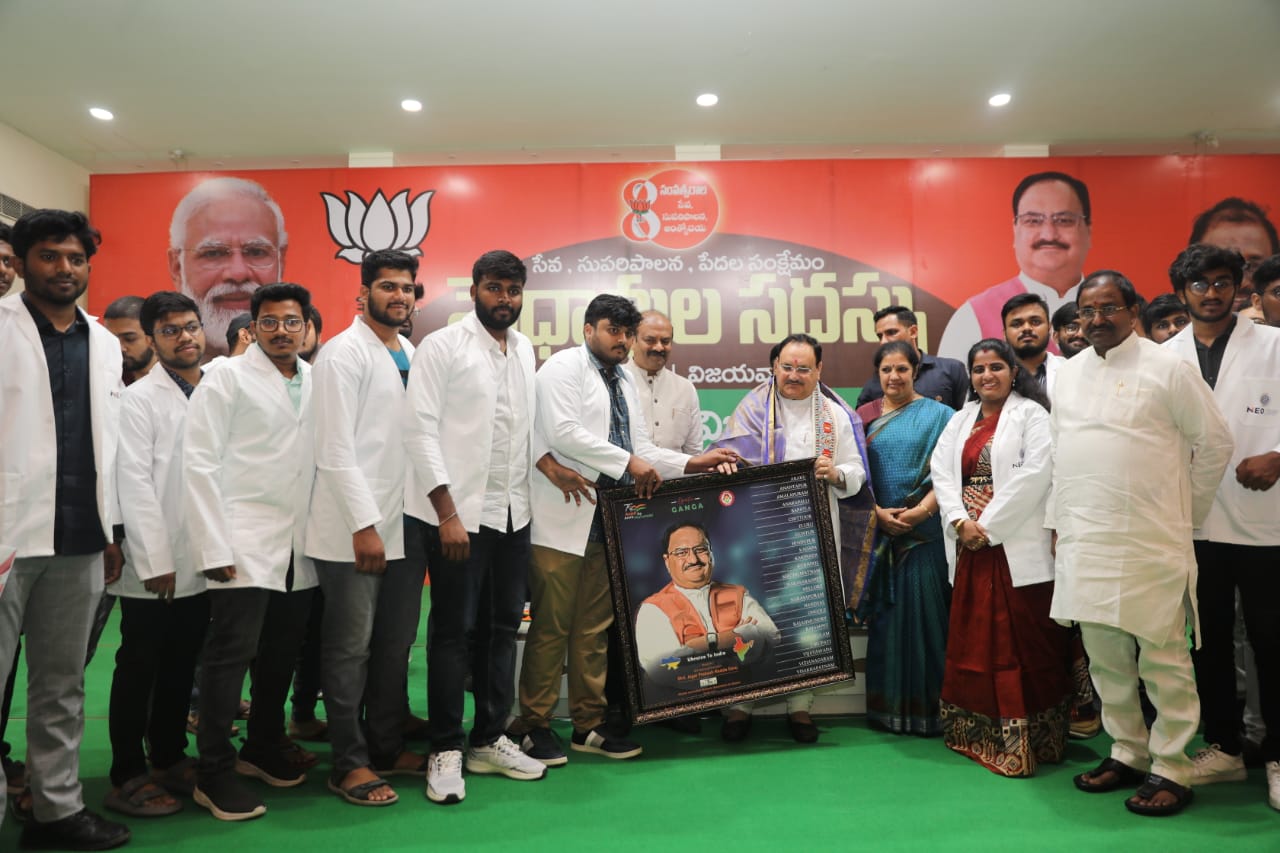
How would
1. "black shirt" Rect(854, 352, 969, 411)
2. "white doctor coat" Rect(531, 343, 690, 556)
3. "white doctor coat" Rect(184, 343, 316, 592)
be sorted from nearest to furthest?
"white doctor coat" Rect(184, 343, 316, 592)
"white doctor coat" Rect(531, 343, 690, 556)
"black shirt" Rect(854, 352, 969, 411)

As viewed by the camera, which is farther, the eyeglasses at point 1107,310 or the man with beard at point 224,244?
the man with beard at point 224,244

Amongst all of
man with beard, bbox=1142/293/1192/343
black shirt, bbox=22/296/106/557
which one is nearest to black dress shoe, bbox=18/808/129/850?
black shirt, bbox=22/296/106/557

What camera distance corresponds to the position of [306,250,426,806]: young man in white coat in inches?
117

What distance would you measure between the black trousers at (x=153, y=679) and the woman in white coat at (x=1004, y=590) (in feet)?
10.1

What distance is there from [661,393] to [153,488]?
8.06 feet

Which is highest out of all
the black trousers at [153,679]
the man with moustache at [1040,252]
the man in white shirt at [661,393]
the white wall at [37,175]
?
the white wall at [37,175]

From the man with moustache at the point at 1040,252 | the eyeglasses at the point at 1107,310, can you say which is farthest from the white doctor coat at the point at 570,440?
the man with moustache at the point at 1040,252

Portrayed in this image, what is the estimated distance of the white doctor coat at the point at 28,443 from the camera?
7.98 feet

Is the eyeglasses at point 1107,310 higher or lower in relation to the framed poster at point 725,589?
higher

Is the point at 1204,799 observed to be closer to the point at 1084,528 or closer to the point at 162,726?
the point at 1084,528

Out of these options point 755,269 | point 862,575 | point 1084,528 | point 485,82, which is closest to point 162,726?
point 862,575

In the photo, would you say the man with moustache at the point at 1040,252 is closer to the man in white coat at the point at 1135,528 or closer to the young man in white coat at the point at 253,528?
the man in white coat at the point at 1135,528

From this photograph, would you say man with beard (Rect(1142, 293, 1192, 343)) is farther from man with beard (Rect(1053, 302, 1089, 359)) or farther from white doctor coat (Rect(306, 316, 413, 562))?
white doctor coat (Rect(306, 316, 413, 562))

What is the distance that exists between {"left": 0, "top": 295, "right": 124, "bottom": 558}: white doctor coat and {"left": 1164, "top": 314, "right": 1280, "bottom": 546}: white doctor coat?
12.5ft
